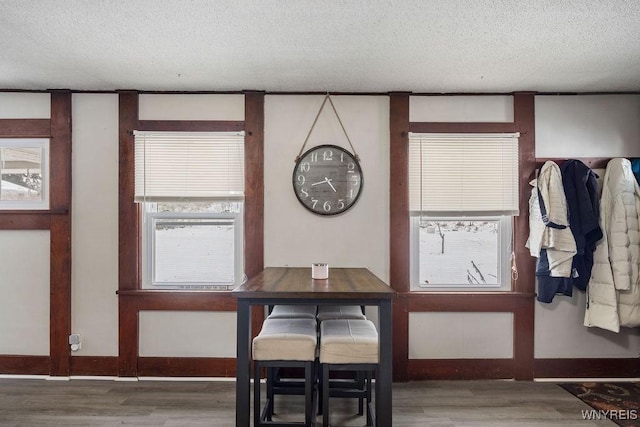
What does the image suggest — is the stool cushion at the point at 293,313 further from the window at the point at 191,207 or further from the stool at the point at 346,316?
the window at the point at 191,207

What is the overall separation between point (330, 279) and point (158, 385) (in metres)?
1.76

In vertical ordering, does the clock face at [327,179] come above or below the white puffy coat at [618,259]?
above

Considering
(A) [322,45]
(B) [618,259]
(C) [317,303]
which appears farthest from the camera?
(B) [618,259]

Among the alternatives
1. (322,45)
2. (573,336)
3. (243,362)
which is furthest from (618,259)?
(243,362)

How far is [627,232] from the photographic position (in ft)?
9.78

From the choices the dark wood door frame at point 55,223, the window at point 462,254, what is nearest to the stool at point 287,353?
the window at point 462,254

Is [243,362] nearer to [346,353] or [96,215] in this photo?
[346,353]

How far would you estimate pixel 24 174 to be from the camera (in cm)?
325

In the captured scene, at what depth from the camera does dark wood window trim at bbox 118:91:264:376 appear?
3197 mm

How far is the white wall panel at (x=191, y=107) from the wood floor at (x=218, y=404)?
2.22m

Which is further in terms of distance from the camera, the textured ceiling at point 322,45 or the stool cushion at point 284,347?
the stool cushion at point 284,347

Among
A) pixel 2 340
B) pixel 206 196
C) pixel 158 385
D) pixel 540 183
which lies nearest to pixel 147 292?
pixel 158 385

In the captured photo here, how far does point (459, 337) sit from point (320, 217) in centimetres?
155

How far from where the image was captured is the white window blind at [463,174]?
3207 mm
